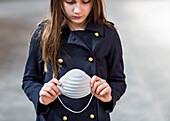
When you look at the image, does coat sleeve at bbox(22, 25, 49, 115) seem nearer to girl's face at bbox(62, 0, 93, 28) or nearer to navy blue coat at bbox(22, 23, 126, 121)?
navy blue coat at bbox(22, 23, 126, 121)

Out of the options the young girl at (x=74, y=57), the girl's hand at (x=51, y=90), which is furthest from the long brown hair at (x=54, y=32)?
the girl's hand at (x=51, y=90)

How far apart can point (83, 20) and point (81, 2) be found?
0.09 meters

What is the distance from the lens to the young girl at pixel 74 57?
1.00m

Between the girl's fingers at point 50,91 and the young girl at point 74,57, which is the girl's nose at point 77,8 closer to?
the young girl at point 74,57

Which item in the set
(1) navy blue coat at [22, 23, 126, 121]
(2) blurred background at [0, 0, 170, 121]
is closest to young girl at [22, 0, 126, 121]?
(1) navy blue coat at [22, 23, 126, 121]

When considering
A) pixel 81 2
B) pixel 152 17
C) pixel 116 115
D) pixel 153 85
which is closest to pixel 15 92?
pixel 116 115

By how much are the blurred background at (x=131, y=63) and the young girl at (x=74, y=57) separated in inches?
51.3

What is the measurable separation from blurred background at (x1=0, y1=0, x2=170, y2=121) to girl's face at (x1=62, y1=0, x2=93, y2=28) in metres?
1.45

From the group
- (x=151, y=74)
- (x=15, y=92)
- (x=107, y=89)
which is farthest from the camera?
(x=151, y=74)

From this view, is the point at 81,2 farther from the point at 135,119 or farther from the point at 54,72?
the point at 135,119

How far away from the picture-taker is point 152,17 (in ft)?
17.5

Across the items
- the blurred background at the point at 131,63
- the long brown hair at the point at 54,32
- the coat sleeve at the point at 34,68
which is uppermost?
the long brown hair at the point at 54,32

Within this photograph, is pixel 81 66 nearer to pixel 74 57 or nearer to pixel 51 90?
pixel 74 57

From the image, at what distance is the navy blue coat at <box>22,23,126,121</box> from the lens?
1.01 metres
